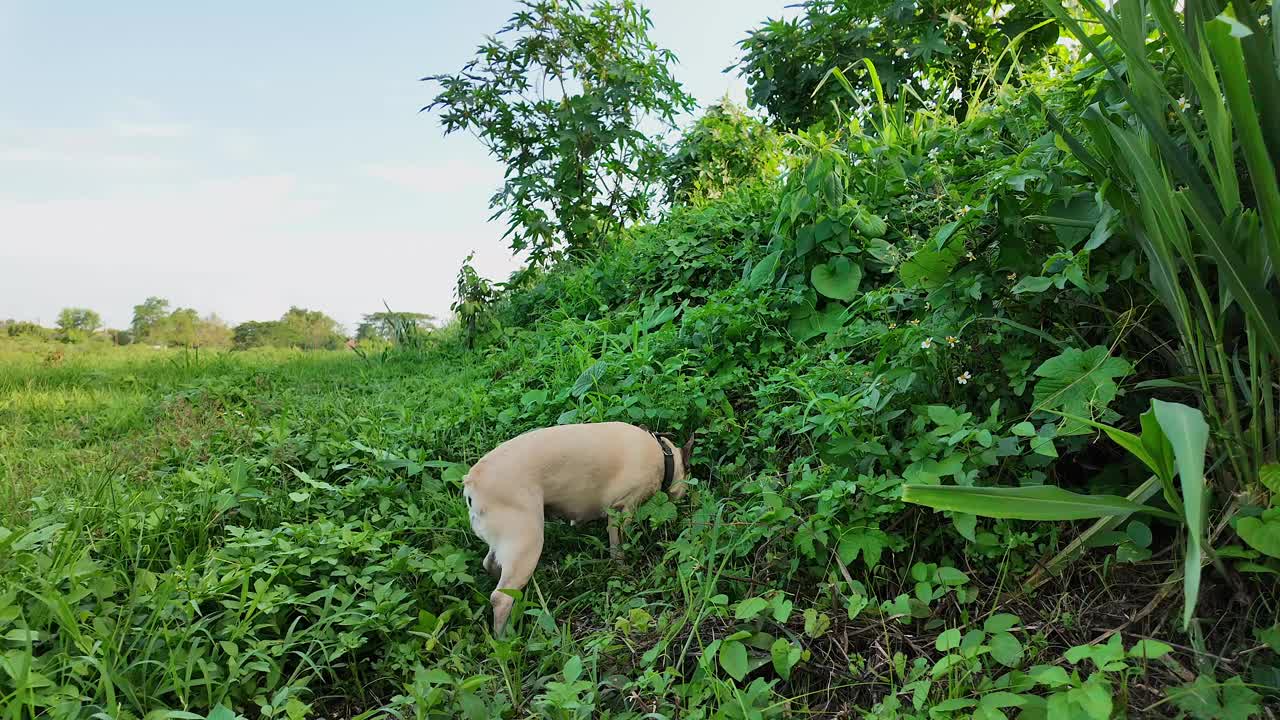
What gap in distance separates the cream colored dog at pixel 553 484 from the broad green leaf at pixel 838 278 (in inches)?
40.2

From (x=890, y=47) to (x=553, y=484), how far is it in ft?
16.1

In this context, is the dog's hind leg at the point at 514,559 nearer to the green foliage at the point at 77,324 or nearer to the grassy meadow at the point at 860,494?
the grassy meadow at the point at 860,494

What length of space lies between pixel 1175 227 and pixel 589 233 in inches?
194

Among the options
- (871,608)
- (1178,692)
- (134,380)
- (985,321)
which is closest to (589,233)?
(134,380)

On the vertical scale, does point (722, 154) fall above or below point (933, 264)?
above

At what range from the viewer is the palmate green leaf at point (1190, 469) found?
1.11 m

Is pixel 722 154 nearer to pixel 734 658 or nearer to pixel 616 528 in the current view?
pixel 616 528

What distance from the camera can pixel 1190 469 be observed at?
46.4 inches

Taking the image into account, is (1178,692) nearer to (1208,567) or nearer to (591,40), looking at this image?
(1208,567)

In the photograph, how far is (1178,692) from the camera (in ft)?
4.61

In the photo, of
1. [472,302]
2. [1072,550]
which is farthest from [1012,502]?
[472,302]

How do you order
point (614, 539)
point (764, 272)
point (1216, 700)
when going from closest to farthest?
point (1216, 700) < point (614, 539) < point (764, 272)

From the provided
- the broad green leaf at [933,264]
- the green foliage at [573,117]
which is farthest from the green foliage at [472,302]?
the broad green leaf at [933,264]

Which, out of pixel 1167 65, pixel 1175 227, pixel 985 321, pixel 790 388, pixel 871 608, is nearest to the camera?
pixel 1175 227
